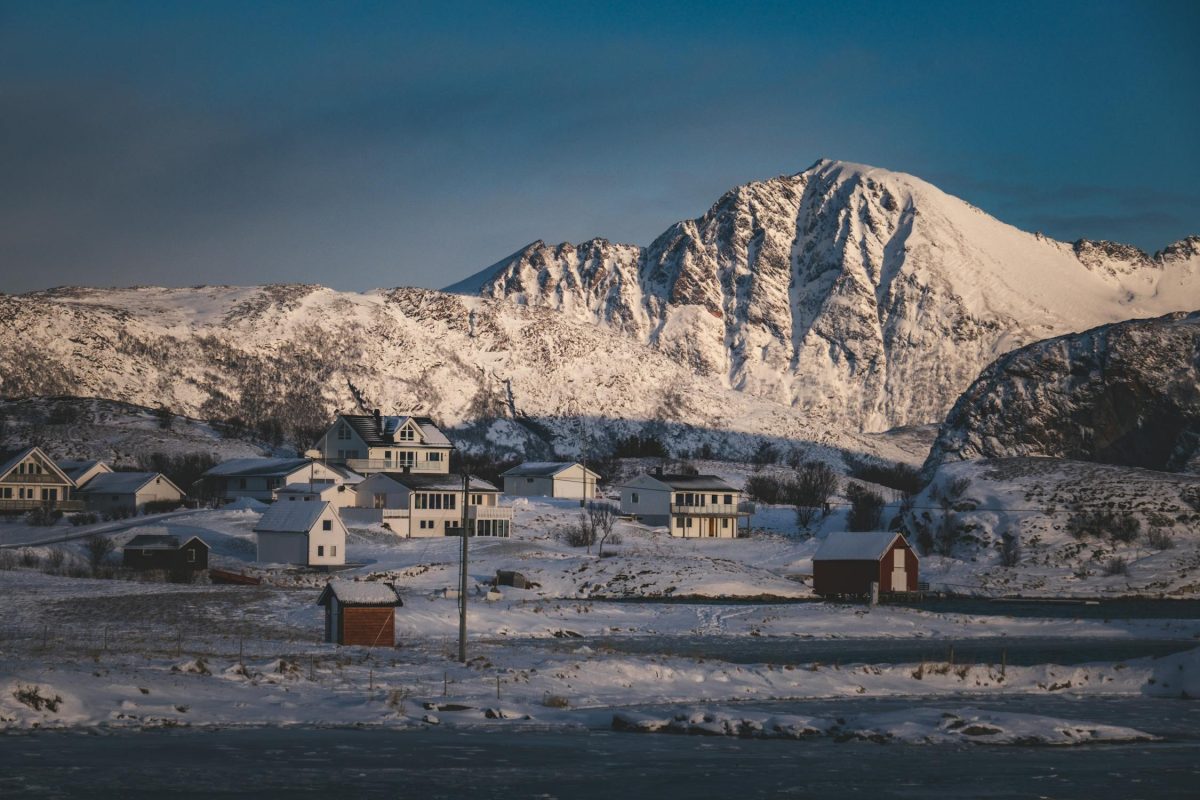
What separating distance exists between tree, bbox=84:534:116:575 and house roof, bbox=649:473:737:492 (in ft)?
166

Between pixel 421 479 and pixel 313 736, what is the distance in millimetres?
79021

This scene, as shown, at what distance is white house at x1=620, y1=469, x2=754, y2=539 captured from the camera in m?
120

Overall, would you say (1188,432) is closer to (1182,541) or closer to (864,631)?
(1182,541)

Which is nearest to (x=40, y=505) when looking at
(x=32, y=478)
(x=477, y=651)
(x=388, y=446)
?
(x=32, y=478)

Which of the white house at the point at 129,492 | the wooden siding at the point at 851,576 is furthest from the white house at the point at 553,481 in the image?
the wooden siding at the point at 851,576

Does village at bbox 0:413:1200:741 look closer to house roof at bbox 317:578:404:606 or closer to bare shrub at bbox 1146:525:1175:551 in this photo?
house roof at bbox 317:578:404:606

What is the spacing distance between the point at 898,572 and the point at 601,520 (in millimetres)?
28135

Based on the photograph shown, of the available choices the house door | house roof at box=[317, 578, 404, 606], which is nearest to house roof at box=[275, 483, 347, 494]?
the house door

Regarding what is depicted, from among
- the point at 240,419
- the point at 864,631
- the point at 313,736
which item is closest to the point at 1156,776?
the point at 313,736

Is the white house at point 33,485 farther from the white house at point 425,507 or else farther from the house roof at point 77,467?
A: the white house at point 425,507

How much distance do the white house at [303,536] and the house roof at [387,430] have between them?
36.0 m

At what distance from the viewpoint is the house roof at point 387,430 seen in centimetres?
12350

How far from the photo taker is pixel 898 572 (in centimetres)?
8875

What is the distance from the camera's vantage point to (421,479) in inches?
4350
